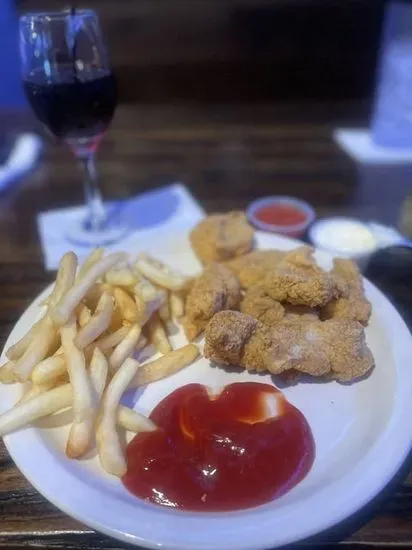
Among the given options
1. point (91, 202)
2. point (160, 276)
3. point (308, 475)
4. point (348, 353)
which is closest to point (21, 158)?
point (91, 202)

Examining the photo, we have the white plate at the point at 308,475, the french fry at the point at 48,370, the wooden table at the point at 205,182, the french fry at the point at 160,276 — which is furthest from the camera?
the french fry at the point at 160,276

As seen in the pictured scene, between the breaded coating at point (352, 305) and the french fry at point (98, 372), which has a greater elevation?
the french fry at point (98, 372)

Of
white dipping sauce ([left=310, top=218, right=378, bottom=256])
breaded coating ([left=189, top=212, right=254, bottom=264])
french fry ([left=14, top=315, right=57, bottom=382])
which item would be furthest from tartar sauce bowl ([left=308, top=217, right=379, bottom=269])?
french fry ([left=14, top=315, right=57, bottom=382])

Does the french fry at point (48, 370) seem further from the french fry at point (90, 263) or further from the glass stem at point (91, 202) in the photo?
the glass stem at point (91, 202)

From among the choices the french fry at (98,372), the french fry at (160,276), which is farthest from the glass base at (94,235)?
the french fry at (98,372)

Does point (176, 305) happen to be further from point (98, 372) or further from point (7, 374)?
point (7, 374)

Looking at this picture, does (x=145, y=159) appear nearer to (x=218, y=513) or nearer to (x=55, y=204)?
(x=55, y=204)
